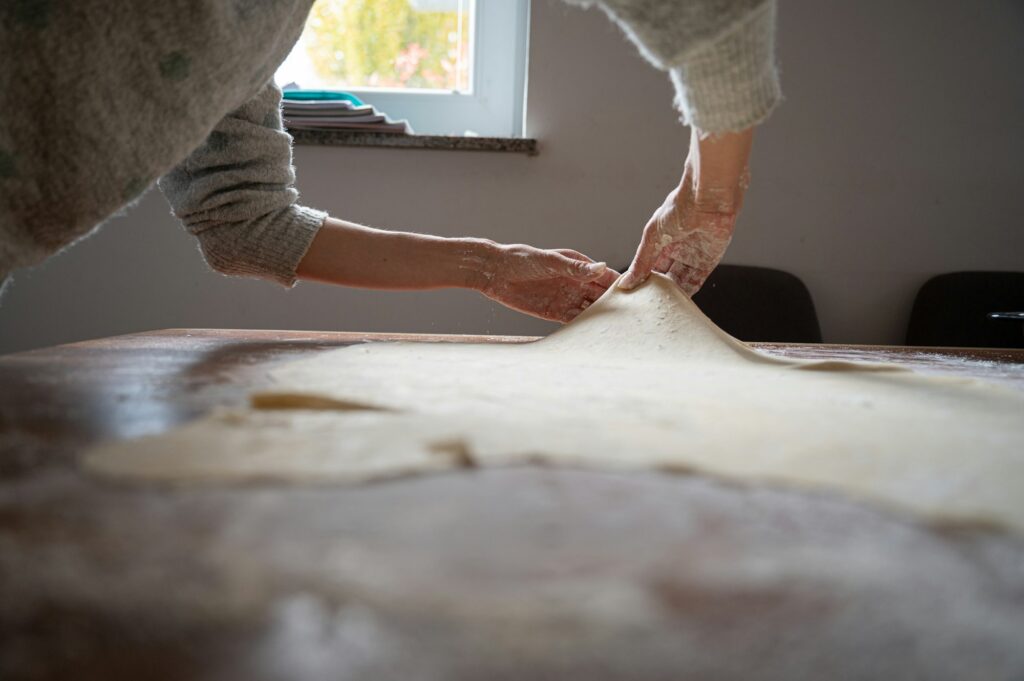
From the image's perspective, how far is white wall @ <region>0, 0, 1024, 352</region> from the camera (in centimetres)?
178

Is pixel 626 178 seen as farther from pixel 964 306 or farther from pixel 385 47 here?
pixel 964 306

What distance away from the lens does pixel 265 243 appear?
989 millimetres

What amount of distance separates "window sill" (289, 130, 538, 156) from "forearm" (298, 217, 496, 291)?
728 millimetres

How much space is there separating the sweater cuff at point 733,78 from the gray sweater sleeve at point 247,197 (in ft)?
1.81

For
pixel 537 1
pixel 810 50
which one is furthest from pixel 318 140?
pixel 810 50

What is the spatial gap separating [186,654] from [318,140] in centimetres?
165

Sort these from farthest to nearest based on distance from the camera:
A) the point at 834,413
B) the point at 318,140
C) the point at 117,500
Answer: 1. the point at 318,140
2. the point at 834,413
3. the point at 117,500

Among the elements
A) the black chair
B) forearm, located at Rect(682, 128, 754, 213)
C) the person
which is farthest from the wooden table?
the black chair

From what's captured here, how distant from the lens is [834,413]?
50cm

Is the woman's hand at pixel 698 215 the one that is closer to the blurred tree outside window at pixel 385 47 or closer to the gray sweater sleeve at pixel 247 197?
the gray sweater sleeve at pixel 247 197

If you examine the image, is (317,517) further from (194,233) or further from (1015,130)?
(1015,130)

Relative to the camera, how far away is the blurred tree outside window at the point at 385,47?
6.26 ft

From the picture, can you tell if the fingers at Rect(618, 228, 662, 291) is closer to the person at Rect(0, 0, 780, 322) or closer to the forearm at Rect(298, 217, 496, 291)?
the person at Rect(0, 0, 780, 322)

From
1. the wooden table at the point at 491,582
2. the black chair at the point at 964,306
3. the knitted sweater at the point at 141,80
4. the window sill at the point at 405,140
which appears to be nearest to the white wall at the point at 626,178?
the window sill at the point at 405,140
